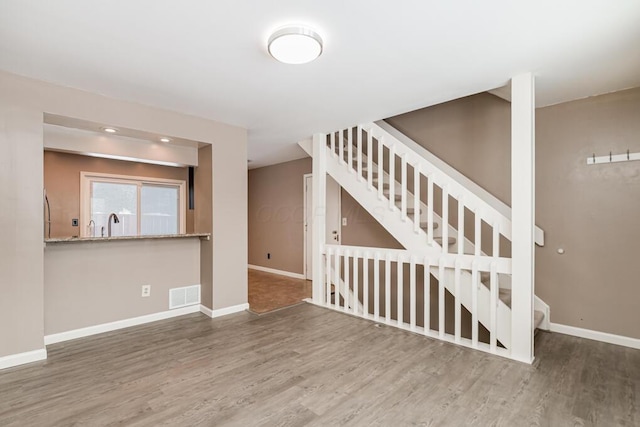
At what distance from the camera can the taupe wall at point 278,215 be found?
6096 mm

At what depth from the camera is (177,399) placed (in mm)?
2014

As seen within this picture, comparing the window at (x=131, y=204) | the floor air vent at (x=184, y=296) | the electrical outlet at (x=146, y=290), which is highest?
the window at (x=131, y=204)

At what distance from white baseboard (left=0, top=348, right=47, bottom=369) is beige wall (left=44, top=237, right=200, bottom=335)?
38 cm

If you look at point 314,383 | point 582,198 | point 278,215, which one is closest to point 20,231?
point 314,383

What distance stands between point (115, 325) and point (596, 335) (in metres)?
4.78

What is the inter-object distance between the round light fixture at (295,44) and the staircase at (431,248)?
5.53 feet

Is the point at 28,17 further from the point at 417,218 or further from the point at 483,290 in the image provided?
the point at 483,290

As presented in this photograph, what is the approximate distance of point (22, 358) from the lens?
2498 mm

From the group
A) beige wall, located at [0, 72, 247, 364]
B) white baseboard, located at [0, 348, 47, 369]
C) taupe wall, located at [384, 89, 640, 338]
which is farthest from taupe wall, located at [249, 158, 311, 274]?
white baseboard, located at [0, 348, 47, 369]

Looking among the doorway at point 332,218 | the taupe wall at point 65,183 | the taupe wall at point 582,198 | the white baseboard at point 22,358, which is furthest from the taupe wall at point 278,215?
the white baseboard at point 22,358

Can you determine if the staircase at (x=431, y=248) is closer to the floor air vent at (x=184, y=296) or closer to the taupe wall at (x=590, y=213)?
the taupe wall at (x=590, y=213)

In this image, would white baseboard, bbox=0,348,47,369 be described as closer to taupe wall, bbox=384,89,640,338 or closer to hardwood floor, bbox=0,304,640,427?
hardwood floor, bbox=0,304,640,427

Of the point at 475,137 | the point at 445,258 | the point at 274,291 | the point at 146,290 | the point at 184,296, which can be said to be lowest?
the point at 274,291

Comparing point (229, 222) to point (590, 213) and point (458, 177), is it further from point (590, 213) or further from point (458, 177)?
point (590, 213)
